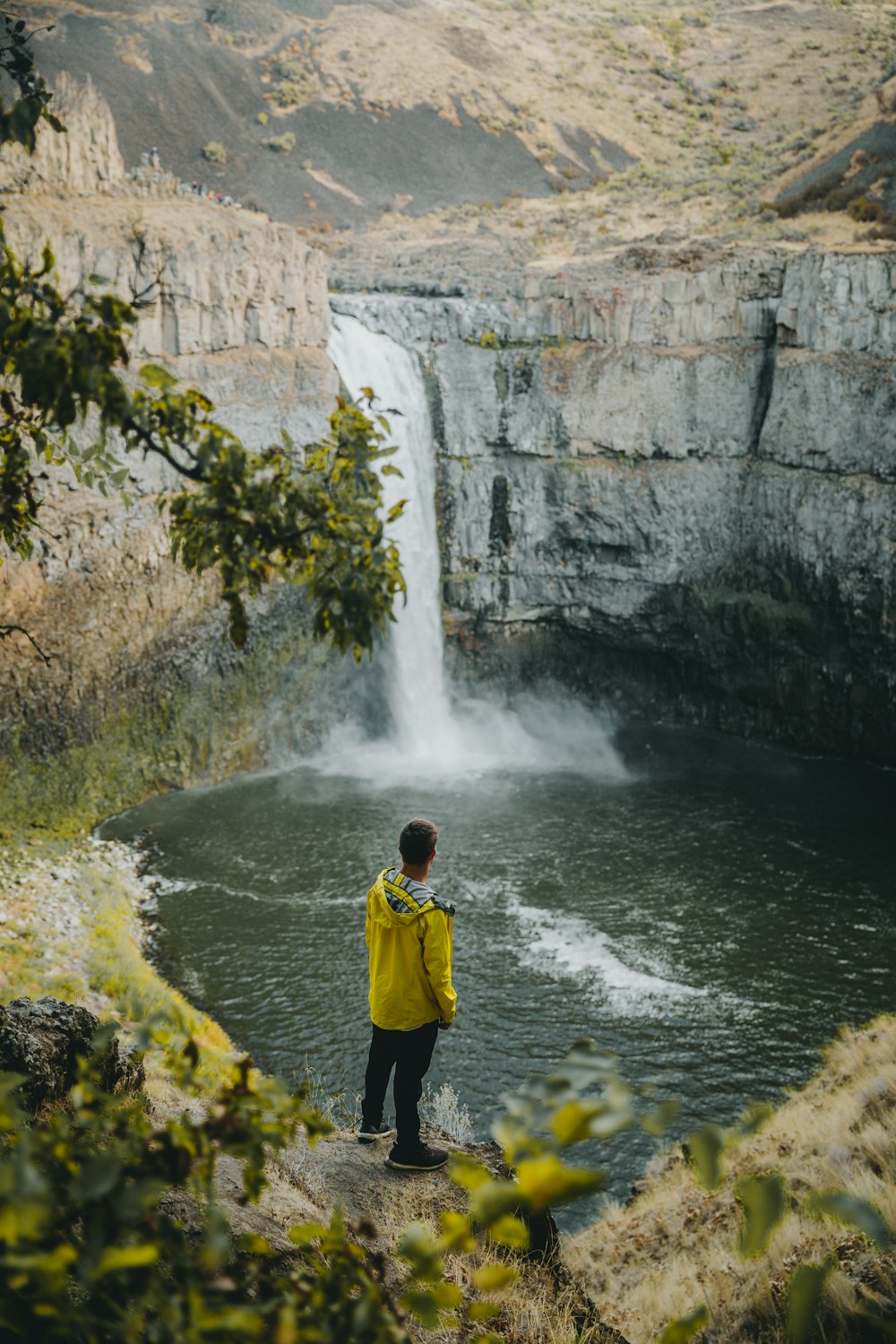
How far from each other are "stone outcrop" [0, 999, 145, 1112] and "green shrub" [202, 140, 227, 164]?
58.0 metres

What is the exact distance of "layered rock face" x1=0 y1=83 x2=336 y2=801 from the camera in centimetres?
2048

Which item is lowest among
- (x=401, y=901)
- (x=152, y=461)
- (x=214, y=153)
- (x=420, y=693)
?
(x=420, y=693)

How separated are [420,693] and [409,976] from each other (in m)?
21.8

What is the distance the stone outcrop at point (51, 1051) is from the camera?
5398 mm

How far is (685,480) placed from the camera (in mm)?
27500

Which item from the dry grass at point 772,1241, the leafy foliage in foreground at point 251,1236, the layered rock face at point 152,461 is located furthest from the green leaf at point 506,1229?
the layered rock face at point 152,461

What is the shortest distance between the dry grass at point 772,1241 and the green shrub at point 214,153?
57175mm

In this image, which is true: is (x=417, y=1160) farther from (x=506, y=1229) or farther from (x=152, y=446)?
(x=152, y=446)

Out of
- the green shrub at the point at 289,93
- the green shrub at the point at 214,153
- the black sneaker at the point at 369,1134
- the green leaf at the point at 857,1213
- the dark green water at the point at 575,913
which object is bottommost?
the dark green water at the point at 575,913

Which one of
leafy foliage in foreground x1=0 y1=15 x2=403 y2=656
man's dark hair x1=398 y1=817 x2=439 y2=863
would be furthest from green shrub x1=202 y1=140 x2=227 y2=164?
man's dark hair x1=398 y1=817 x2=439 y2=863

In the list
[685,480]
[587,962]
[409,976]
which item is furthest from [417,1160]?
[685,480]

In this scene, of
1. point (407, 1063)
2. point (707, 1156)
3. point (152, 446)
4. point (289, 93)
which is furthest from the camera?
point (289, 93)

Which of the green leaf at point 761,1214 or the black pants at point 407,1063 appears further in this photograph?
the black pants at point 407,1063

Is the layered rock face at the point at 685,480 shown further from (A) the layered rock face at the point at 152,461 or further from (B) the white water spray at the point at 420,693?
(A) the layered rock face at the point at 152,461
